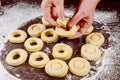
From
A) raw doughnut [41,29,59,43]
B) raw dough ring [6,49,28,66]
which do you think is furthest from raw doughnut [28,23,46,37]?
raw dough ring [6,49,28,66]

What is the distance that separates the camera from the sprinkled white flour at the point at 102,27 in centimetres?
155

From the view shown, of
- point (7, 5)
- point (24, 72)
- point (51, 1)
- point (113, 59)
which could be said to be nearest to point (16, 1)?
point (7, 5)

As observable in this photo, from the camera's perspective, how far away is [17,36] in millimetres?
1730

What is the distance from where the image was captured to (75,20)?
1503mm

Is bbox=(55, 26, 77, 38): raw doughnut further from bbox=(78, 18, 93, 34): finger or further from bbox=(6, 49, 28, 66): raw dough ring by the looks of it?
bbox=(6, 49, 28, 66): raw dough ring

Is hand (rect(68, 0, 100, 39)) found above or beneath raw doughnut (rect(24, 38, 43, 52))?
above

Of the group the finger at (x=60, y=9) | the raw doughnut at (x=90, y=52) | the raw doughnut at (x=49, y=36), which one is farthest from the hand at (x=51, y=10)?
the raw doughnut at (x=90, y=52)

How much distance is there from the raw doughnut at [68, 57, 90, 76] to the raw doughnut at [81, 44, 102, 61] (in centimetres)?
3

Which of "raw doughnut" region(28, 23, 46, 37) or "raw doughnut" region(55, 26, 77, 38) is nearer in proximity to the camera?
"raw doughnut" region(55, 26, 77, 38)

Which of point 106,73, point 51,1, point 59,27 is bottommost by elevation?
point 106,73

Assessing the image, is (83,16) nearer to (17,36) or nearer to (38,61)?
(38,61)

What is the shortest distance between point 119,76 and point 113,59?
127mm

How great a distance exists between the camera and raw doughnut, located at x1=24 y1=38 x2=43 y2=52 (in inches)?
63.6

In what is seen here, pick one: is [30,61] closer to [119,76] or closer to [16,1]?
[119,76]
